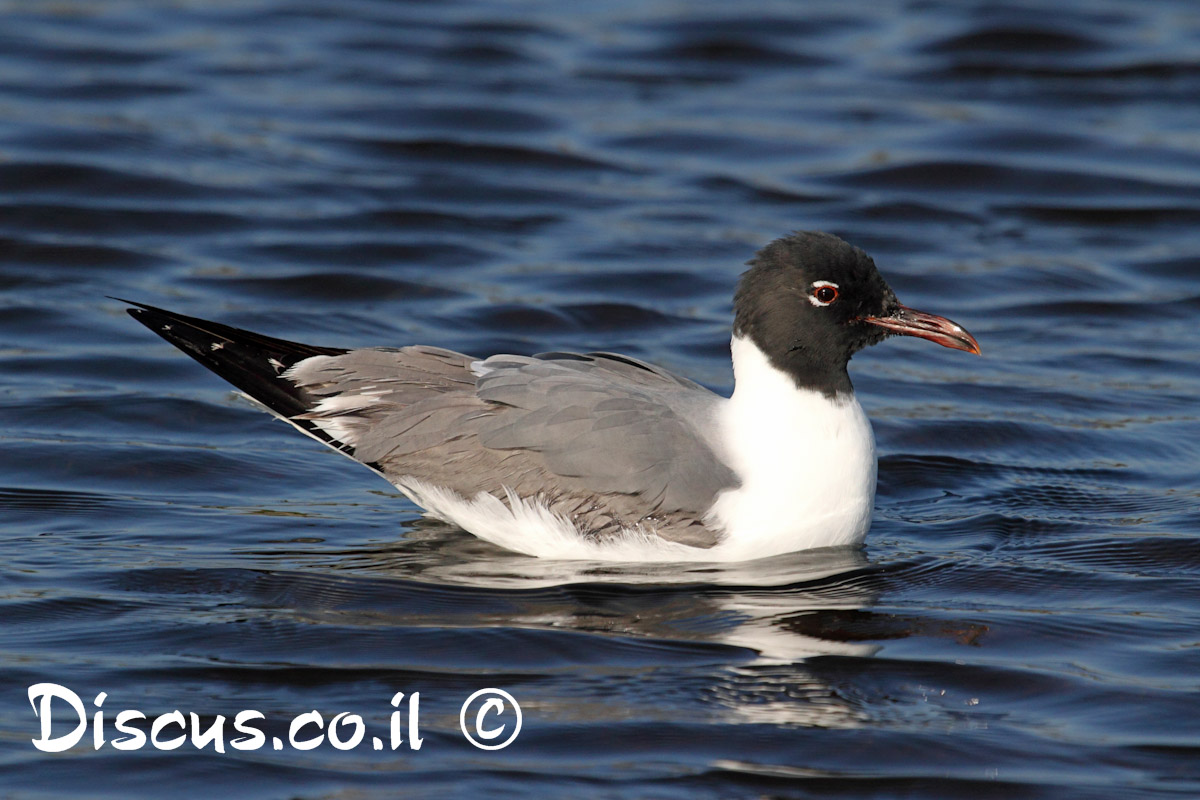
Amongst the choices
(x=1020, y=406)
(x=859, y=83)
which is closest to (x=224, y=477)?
(x=1020, y=406)

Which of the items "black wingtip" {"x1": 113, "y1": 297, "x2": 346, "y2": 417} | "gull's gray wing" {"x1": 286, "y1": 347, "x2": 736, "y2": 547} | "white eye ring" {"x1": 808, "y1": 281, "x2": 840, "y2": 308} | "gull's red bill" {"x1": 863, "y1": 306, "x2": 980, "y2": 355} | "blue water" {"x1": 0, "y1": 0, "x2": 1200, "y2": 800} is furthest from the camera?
"black wingtip" {"x1": 113, "y1": 297, "x2": 346, "y2": 417}

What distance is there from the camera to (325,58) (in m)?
16.6

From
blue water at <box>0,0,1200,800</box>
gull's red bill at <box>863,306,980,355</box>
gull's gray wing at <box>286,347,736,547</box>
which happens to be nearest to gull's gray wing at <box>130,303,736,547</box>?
gull's gray wing at <box>286,347,736,547</box>

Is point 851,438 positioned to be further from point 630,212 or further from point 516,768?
point 630,212

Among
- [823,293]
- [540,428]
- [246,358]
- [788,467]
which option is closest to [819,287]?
[823,293]

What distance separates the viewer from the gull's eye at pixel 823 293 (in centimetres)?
736

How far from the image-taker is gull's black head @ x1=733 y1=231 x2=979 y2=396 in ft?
24.2

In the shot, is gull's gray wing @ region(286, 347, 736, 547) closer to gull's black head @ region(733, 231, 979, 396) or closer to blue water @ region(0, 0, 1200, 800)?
blue water @ region(0, 0, 1200, 800)

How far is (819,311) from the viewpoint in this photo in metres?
7.38

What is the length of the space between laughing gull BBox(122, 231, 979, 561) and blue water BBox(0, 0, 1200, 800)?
0.64 feet

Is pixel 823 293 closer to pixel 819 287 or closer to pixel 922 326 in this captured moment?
pixel 819 287

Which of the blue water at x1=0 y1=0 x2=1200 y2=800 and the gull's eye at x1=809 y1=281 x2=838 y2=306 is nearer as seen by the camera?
the blue water at x1=0 y1=0 x2=1200 y2=800

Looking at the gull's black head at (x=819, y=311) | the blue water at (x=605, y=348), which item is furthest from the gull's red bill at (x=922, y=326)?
the blue water at (x=605, y=348)

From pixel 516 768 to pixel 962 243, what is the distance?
8142 mm
